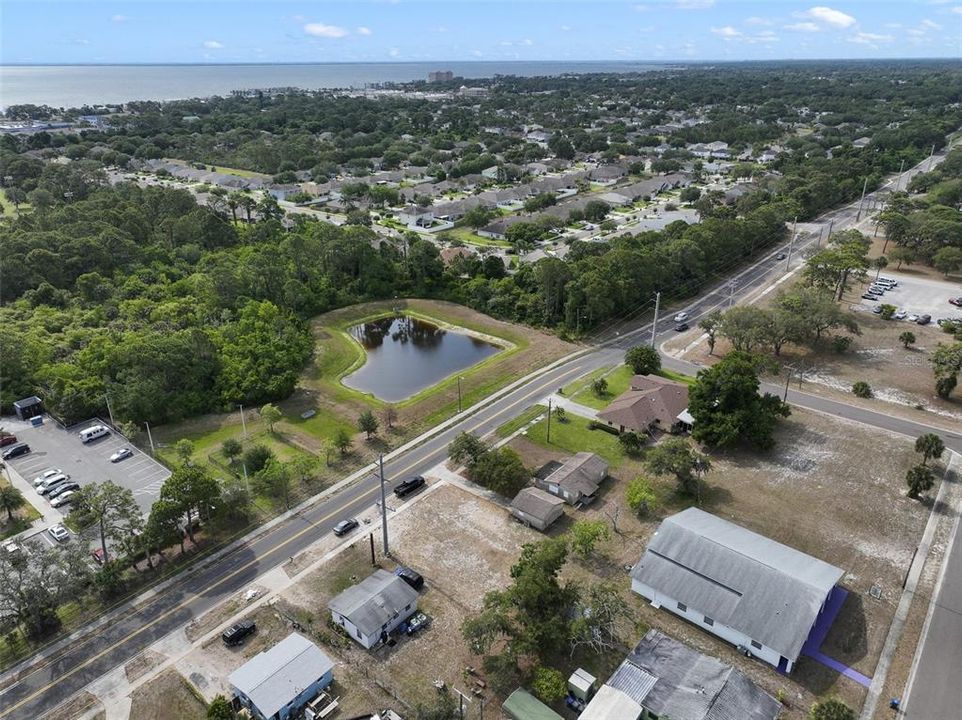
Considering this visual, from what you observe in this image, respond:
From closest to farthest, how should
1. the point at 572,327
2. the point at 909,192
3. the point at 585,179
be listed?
the point at 572,327
the point at 909,192
the point at 585,179

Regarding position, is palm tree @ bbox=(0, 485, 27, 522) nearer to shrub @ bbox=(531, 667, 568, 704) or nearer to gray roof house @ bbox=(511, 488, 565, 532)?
gray roof house @ bbox=(511, 488, 565, 532)

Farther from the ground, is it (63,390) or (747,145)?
(747,145)

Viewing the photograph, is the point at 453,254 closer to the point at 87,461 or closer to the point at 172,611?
the point at 87,461

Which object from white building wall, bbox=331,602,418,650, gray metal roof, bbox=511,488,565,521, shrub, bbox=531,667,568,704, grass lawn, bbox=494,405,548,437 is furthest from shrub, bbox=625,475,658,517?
white building wall, bbox=331,602,418,650

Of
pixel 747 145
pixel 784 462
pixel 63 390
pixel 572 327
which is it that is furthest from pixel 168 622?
pixel 747 145

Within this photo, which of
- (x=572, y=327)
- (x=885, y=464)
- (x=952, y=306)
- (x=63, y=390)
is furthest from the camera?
(x=952, y=306)

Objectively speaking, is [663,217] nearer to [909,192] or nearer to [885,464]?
[909,192]

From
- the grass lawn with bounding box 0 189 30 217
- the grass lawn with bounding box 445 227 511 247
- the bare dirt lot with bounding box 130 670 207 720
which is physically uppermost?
the grass lawn with bounding box 0 189 30 217
